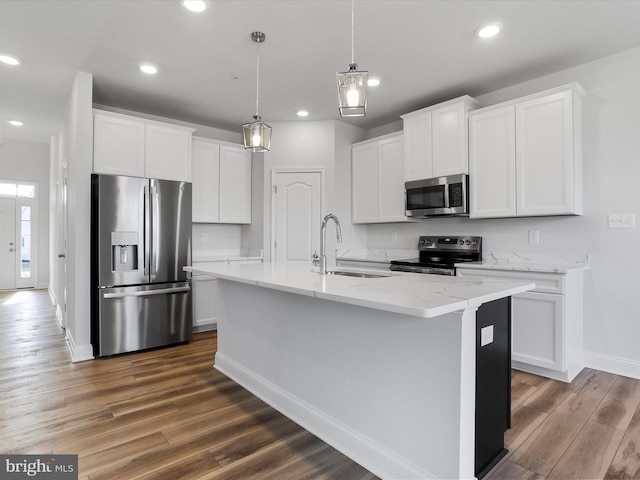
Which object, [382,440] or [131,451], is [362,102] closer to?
[382,440]

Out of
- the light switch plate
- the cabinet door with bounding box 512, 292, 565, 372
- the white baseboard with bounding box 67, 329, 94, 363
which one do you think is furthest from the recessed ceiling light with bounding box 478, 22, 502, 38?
the white baseboard with bounding box 67, 329, 94, 363

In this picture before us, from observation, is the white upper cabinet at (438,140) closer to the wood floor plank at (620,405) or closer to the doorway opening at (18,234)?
the wood floor plank at (620,405)

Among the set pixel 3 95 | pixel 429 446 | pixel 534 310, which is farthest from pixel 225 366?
pixel 3 95

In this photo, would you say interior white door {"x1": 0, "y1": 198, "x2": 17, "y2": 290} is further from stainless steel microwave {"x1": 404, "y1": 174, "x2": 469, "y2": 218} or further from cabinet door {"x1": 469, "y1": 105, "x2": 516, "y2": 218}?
cabinet door {"x1": 469, "y1": 105, "x2": 516, "y2": 218}

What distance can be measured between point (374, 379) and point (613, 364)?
2513 mm

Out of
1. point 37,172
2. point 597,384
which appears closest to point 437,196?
point 597,384

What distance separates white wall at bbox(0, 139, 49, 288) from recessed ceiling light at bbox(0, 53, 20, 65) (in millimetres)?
4667

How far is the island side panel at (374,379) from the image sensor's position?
1.51m

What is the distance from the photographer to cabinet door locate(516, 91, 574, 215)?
302 cm

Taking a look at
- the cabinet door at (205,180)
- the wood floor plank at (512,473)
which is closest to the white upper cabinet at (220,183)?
the cabinet door at (205,180)

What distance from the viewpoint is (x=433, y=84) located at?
12.0 ft

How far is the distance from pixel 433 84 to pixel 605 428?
10.2 feet

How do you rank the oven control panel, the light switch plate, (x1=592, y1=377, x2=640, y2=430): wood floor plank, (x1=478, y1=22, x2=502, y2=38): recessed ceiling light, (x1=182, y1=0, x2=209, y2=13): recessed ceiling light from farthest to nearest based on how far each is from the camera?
the oven control panel → (x1=478, y1=22, x2=502, y2=38): recessed ceiling light → (x1=182, y1=0, x2=209, y2=13): recessed ceiling light → (x1=592, y1=377, x2=640, y2=430): wood floor plank → the light switch plate

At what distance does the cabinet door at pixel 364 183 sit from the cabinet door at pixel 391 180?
0.08 metres
